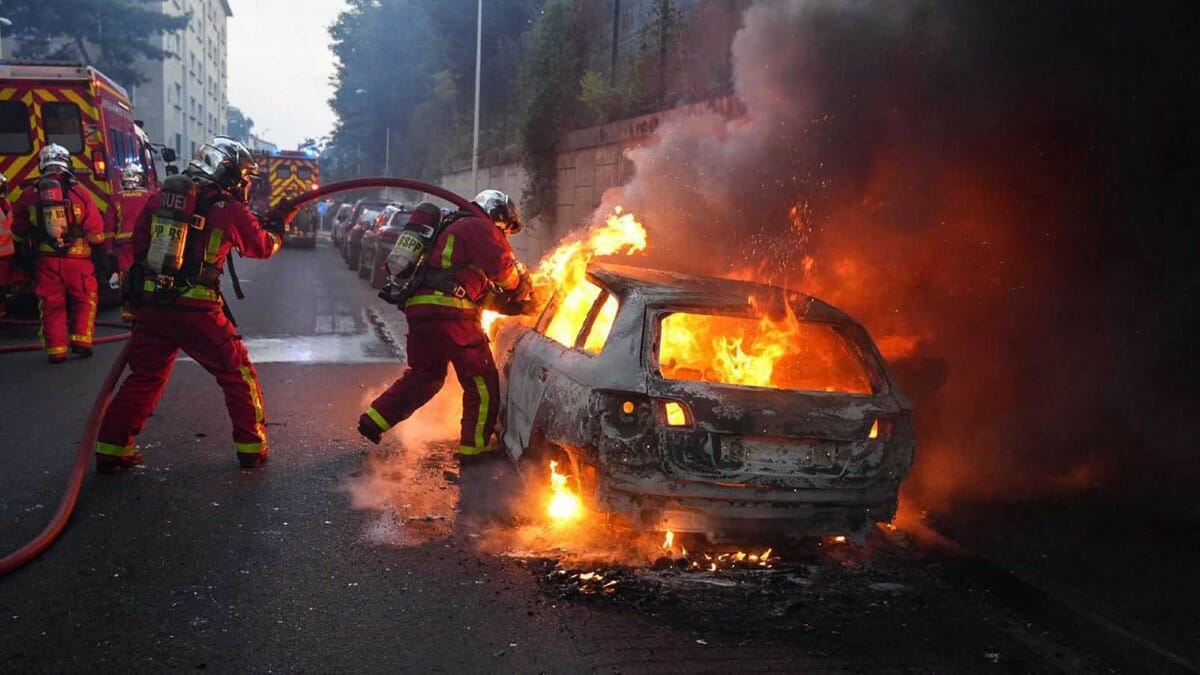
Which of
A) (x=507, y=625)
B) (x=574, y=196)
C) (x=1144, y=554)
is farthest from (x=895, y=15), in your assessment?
(x=574, y=196)

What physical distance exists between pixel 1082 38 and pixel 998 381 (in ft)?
7.77

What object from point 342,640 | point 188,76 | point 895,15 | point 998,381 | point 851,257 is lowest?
point 342,640

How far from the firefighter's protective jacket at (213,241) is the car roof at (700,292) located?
1.96 m

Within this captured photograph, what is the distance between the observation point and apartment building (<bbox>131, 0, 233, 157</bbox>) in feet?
156

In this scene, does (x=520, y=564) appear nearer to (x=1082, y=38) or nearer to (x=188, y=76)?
(x=1082, y=38)

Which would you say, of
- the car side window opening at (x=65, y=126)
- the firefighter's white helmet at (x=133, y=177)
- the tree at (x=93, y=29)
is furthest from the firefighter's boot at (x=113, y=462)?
the tree at (x=93, y=29)

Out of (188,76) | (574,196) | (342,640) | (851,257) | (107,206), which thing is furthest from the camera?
(188,76)

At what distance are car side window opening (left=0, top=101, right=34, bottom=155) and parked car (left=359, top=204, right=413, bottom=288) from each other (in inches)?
224

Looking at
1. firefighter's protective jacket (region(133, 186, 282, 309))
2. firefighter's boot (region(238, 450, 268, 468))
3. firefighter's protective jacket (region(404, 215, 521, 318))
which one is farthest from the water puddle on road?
firefighter's protective jacket (region(404, 215, 521, 318))

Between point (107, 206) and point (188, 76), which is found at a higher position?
point (188, 76)

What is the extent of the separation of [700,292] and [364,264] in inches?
648

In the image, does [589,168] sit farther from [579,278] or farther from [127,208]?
[579,278]

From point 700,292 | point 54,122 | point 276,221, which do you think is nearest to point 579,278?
point 700,292

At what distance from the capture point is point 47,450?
5.79 meters
